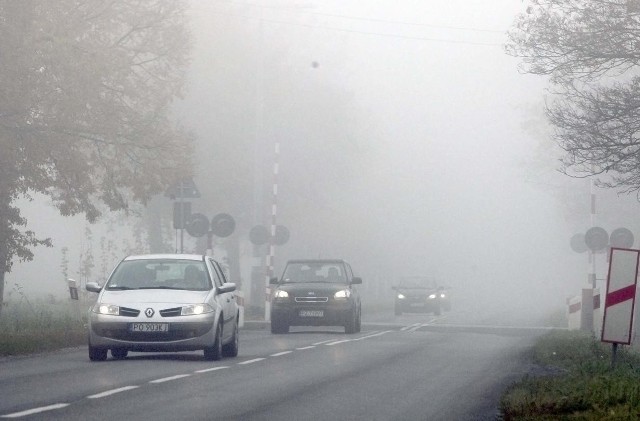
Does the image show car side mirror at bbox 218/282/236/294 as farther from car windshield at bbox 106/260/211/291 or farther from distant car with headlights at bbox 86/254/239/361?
car windshield at bbox 106/260/211/291

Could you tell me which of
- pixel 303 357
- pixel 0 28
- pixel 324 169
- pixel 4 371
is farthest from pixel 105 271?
pixel 4 371

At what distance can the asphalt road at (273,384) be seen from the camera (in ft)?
41.2

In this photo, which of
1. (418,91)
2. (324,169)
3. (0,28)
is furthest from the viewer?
(418,91)

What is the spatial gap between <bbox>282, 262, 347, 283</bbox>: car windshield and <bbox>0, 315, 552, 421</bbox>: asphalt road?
805 centimetres

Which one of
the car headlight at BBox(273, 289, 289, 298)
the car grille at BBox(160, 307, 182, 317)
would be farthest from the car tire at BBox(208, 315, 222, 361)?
the car headlight at BBox(273, 289, 289, 298)

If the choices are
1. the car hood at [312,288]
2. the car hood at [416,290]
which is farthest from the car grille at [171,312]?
the car hood at [416,290]

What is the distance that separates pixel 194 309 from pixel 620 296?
619cm

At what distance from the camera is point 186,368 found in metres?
18.5

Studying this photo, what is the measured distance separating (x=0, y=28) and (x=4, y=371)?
10191 millimetres

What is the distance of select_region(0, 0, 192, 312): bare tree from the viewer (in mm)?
26375

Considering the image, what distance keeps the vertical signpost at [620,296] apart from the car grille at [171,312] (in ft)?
20.0

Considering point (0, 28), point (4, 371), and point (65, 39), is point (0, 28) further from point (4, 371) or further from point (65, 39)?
point (4, 371)

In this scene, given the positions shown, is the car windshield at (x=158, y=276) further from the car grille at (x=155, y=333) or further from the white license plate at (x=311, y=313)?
the white license plate at (x=311, y=313)

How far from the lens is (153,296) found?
20469 mm
